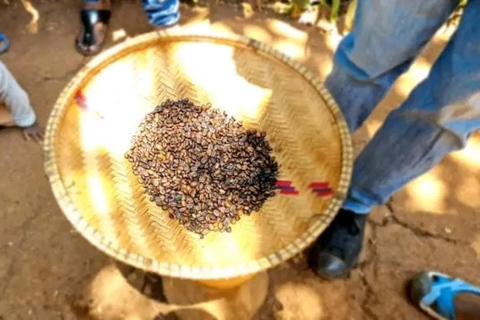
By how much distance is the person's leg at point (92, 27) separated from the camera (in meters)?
2.28

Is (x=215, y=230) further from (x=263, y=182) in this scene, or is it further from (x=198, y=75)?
(x=198, y=75)

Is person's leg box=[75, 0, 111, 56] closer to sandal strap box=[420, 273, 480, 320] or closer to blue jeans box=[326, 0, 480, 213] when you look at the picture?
blue jeans box=[326, 0, 480, 213]

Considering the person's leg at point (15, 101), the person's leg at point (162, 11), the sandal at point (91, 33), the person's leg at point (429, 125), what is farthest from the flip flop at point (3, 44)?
the person's leg at point (429, 125)

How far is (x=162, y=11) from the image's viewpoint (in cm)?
227

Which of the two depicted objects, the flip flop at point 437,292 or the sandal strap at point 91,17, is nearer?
the flip flop at point 437,292

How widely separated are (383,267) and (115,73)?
44.5 inches

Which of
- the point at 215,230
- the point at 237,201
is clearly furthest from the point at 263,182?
the point at 215,230

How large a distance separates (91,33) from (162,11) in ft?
1.06

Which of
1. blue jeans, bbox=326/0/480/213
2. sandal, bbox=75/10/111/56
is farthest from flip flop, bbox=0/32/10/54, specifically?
blue jeans, bbox=326/0/480/213

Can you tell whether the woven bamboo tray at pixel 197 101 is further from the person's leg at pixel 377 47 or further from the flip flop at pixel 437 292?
the flip flop at pixel 437 292

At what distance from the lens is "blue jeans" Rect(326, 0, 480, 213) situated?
1177mm

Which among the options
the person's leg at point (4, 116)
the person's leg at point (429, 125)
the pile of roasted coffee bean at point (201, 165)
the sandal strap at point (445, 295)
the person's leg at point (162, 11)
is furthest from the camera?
the person's leg at point (162, 11)

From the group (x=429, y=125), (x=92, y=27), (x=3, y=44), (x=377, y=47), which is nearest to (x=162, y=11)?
(x=92, y=27)

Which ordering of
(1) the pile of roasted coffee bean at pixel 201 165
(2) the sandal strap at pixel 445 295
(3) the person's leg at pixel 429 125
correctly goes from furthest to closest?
(2) the sandal strap at pixel 445 295, (1) the pile of roasted coffee bean at pixel 201 165, (3) the person's leg at pixel 429 125
